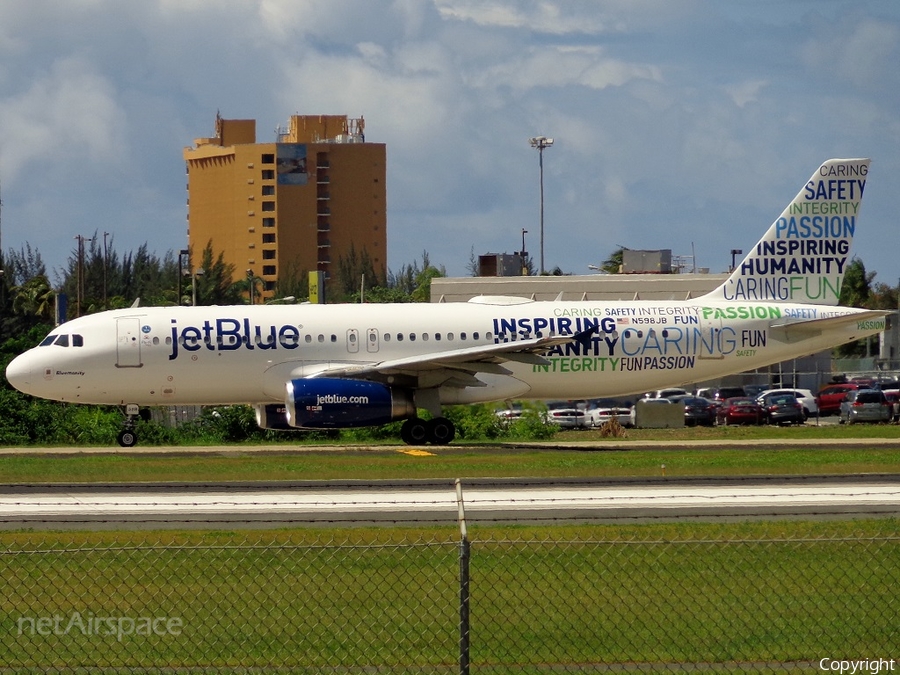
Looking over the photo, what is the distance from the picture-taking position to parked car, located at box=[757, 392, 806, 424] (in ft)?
185

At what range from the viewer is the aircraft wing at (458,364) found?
3503 cm

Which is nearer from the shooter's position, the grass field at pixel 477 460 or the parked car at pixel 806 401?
the grass field at pixel 477 460

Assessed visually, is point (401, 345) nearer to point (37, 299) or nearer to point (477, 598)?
point (477, 598)

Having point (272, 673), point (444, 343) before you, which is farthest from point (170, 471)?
point (272, 673)

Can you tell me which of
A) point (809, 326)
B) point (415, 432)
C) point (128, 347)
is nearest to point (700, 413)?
point (809, 326)

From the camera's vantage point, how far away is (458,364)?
35719 mm

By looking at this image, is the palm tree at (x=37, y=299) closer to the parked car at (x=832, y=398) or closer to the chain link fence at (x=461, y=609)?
the parked car at (x=832, y=398)

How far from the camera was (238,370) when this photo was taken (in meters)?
36.5

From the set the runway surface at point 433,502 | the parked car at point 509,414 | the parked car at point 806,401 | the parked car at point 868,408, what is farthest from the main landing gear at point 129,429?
the parked car at point 806,401

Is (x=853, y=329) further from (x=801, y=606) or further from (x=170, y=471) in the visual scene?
(x=801, y=606)

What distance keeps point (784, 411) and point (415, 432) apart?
24.4 m

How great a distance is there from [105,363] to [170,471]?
881 centimetres

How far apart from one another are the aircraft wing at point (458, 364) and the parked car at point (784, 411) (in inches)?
843

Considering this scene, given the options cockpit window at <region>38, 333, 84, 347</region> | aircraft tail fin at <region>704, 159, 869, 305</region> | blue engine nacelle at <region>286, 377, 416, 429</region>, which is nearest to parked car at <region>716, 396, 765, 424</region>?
aircraft tail fin at <region>704, 159, 869, 305</region>
